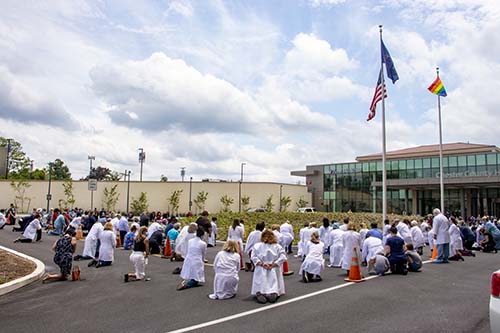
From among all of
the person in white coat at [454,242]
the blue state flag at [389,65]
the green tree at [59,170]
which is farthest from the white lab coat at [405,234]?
the green tree at [59,170]

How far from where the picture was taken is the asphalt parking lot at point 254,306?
22.8 feet

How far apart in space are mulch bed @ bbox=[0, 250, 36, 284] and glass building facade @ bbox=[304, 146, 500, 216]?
4273 centimetres

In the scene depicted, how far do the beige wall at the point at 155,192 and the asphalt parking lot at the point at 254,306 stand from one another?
53.1 m

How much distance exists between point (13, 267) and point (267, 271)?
8.59 metres

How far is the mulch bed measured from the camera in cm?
1143

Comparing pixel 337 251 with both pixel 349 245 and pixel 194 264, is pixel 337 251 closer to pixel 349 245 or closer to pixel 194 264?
pixel 349 245

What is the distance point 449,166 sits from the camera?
49.8 metres

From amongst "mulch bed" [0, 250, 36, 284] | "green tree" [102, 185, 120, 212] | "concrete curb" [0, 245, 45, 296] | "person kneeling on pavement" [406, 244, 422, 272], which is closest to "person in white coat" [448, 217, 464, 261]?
"person kneeling on pavement" [406, 244, 422, 272]

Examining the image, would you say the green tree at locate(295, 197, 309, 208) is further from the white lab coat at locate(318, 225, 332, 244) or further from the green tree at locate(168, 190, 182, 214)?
the white lab coat at locate(318, 225, 332, 244)

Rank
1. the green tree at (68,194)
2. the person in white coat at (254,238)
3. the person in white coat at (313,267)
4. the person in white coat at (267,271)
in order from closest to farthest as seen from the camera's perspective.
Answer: the person in white coat at (267,271)
the person in white coat at (313,267)
the person in white coat at (254,238)
the green tree at (68,194)

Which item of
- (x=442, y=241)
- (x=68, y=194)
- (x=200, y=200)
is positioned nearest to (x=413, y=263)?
(x=442, y=241)

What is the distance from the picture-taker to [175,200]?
6259 cm

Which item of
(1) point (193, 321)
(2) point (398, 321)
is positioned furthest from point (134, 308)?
(2) point (398, 321)

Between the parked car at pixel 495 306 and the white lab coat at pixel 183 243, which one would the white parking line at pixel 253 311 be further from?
the white lab coat at pixel 183 243
